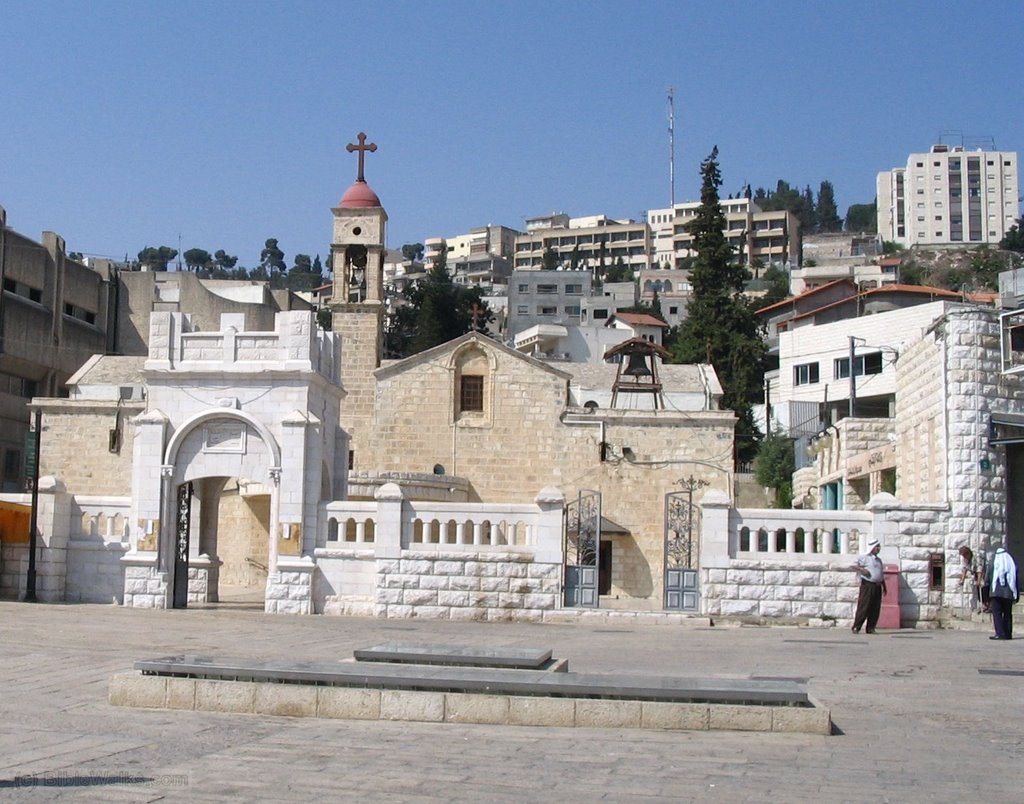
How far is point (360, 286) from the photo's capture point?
39.6 metres

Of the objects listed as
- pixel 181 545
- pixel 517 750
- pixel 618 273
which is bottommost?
pixel 517 750

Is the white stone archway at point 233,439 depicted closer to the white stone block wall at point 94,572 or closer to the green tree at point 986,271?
the white stone block wall at point 94,572

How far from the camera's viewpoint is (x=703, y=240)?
61.4 metres

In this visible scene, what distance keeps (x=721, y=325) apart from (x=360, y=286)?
23.2 metres

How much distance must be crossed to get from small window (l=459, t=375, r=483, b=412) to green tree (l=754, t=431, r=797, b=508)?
1202 centimetres

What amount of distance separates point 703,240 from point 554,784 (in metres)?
55.3

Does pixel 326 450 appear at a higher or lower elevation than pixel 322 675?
higher

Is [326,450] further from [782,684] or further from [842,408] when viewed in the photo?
[842,408]

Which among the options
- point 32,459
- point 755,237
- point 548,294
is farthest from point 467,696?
point 755,237

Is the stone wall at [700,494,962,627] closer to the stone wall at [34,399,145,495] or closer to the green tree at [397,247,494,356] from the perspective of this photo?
the stone wall at [34,399,145,495]

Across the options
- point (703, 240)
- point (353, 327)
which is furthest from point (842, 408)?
point (353, 327)

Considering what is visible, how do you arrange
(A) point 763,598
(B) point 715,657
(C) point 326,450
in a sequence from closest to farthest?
(B) point 715,657
(A) point 763,598
(C) point 326,450

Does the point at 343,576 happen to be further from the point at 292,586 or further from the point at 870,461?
the point at 870,461

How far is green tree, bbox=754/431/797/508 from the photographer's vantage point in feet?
138
